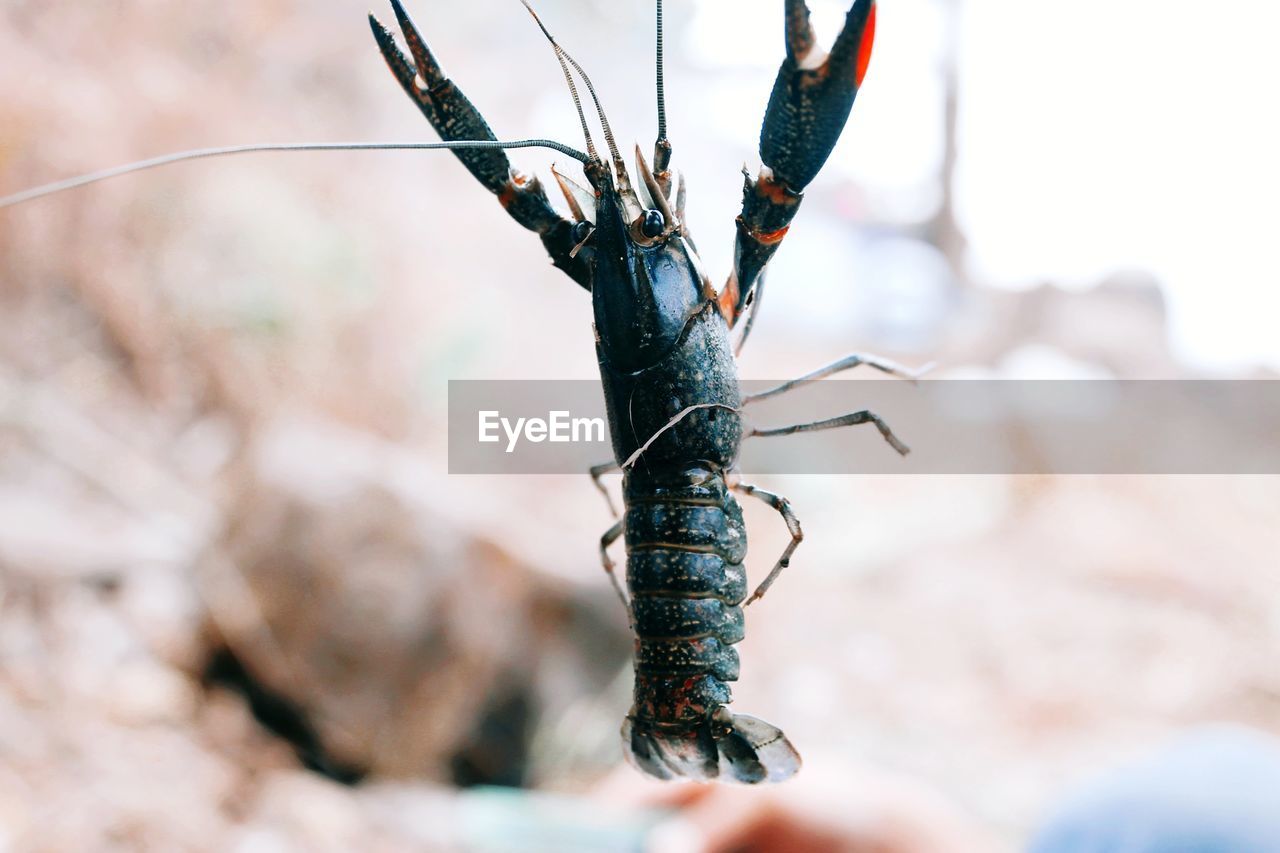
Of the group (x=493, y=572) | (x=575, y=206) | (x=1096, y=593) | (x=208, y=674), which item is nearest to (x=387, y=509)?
(x=493, y=572)

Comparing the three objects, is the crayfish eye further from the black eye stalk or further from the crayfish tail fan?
the crayfish tail fan

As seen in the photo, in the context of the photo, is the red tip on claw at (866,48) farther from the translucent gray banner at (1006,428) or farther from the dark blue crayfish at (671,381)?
the translucent gray banner at (1006,428)

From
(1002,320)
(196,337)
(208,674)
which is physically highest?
(1002,320)

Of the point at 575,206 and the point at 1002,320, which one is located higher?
the point at 1002,320

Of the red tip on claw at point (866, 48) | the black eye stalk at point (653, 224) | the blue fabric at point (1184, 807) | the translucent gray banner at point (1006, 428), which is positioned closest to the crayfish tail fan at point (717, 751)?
the black eye stalk at point (653, 224)

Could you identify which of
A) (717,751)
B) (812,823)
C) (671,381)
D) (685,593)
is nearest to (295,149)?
(671,381)

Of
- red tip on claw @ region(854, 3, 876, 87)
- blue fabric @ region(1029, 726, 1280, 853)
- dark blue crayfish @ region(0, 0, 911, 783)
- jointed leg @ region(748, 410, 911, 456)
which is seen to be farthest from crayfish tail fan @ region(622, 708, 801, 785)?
blue fabric @ region(1029, 726, 1280, 853)

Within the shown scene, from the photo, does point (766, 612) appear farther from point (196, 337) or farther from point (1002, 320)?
point (1002, 320)
